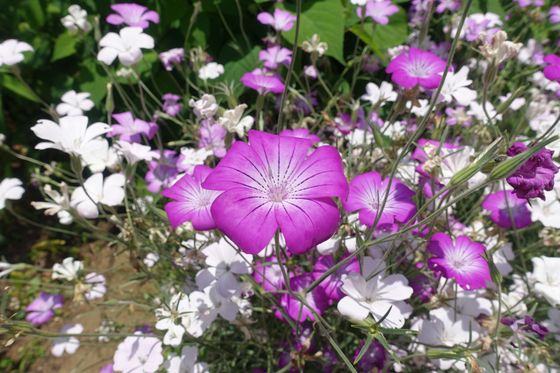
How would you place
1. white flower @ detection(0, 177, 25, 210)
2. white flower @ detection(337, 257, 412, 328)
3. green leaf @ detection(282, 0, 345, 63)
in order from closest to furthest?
white flower @ detection(337, 257, 412, 328) → white flower @ detection(0, 177, 25, 210) → green leaf @ detection(282, 0, 345, 63)

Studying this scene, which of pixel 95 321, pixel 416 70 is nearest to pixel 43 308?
pixel 95 321

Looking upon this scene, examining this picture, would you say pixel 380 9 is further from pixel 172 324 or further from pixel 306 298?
pixel 172 324

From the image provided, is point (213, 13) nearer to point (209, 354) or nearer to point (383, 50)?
point (383, 50)

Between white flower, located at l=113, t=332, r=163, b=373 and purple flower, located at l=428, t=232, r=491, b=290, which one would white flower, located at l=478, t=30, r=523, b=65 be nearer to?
purple flower, located at l=428, t=232, r=491, b=290

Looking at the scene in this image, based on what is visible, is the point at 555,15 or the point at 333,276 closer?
the point at 333,276

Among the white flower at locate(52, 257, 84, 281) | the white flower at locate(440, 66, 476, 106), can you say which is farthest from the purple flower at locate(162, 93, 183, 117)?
the white flower at locate(440, 66, 476, 106)

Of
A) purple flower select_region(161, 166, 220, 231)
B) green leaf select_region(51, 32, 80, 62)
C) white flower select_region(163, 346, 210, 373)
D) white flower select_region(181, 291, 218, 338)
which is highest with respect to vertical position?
green leaf select_region(51, 32, 80, 62)

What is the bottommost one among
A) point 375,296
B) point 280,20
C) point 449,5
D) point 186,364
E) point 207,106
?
point 186,364
